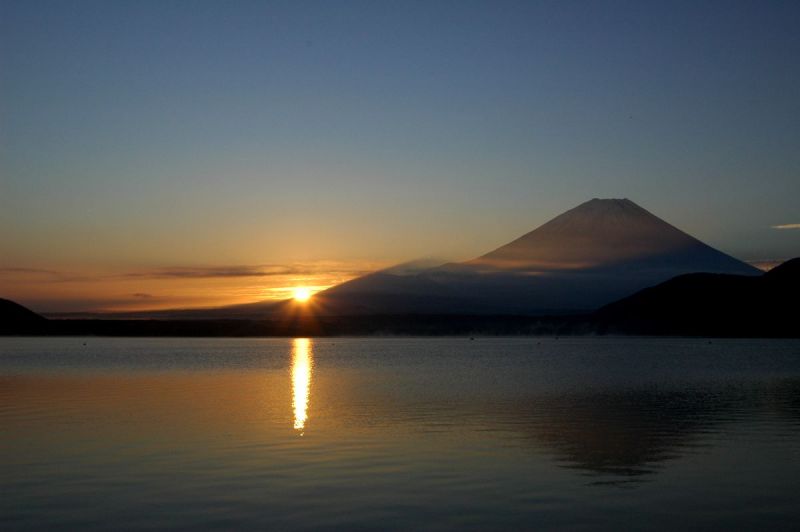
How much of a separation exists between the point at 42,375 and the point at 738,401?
174 ft

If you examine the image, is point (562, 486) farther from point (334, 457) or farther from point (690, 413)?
point (690, 413)

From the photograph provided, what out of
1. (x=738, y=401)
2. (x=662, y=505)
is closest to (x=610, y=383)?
(x=738, y=401)

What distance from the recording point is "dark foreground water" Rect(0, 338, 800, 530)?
61.6 ft

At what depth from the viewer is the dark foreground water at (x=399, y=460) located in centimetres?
1877

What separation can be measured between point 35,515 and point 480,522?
9525mm

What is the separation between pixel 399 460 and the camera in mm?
25828

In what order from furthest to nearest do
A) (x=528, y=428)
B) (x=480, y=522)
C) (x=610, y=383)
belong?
1. (x=610, y=383)
2. (x=528, y=428)
3. (x=480, y=522)

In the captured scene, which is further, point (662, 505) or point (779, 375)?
point (779, 375)

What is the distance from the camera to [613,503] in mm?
19734

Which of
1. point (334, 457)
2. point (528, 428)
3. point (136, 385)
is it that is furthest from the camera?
point (136, 385)

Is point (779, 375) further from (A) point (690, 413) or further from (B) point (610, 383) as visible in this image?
(A) point (690, 413)

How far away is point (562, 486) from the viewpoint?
21.8 metres

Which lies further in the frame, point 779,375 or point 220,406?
point 779,375

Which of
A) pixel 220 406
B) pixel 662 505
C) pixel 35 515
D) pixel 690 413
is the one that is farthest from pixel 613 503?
pixel 220 406
